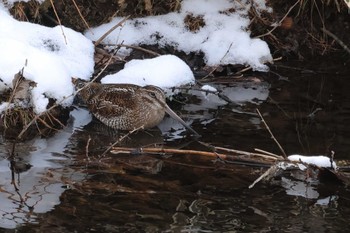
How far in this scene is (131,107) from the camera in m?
6.85

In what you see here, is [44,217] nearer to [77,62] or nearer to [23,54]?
[23,54]

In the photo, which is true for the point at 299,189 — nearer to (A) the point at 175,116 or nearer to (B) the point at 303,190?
(B) the point at 303,190

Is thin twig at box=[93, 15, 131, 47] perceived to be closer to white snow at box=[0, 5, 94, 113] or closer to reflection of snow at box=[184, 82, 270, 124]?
white snow at box=[0, 5, 94, 113]

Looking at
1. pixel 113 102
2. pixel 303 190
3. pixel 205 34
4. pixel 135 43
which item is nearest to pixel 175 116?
pixel 113 102

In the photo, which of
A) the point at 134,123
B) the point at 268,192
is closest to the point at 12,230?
the point at 268,192

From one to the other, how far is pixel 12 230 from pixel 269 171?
6.01 feet

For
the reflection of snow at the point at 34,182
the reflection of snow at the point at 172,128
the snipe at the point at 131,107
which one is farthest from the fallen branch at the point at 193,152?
the snipe at the point at 131,107

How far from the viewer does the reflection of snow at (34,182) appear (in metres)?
4.89

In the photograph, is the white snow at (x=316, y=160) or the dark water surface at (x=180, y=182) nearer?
the dark water surface at (x=180, y=182)

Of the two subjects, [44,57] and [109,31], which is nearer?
[44,57]

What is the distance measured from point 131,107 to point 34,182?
168 cm

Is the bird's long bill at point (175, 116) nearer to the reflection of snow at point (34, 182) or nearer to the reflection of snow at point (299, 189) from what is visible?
the reflection of snow at point (34, 182)

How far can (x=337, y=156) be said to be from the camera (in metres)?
6.12

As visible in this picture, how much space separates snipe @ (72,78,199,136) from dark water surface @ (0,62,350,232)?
0.35ft
